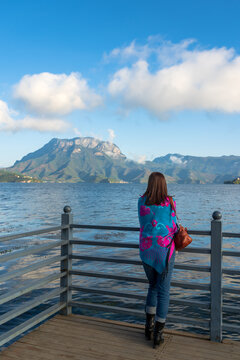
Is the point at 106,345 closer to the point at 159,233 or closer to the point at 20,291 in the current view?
the point at 20,291

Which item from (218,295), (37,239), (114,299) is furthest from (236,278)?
(37,239)

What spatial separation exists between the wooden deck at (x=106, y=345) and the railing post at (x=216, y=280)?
8.0 inches

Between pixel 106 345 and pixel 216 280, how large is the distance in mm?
1731

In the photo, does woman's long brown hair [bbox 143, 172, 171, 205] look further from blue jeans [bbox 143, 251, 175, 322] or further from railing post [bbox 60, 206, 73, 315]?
railing post [bbox 60, 206, 73, 315]

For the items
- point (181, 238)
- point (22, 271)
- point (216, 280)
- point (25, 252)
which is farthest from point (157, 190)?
point (22, 271)

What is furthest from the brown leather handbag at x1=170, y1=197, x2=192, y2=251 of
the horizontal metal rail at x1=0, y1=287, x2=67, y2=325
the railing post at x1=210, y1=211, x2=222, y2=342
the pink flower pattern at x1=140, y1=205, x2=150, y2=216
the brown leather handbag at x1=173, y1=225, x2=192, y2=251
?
the horizontal metal rail at x1=0, y1=287, x2=67, y2=325

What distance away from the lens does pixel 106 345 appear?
4.41m

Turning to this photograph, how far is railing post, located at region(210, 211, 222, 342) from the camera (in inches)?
178

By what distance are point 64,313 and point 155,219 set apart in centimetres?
257

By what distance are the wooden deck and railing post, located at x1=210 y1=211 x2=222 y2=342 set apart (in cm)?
20

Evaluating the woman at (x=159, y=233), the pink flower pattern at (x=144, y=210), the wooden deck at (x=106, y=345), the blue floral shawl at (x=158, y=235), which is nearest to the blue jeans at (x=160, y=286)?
the woman at (x=159, y=233)

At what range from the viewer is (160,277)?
4199mm

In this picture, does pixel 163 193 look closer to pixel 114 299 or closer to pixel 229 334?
pixel 229 334

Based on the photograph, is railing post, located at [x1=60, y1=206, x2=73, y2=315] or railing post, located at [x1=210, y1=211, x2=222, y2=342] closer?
railing post, located at [x1=210, y1=211, x2=222, y2=342]
